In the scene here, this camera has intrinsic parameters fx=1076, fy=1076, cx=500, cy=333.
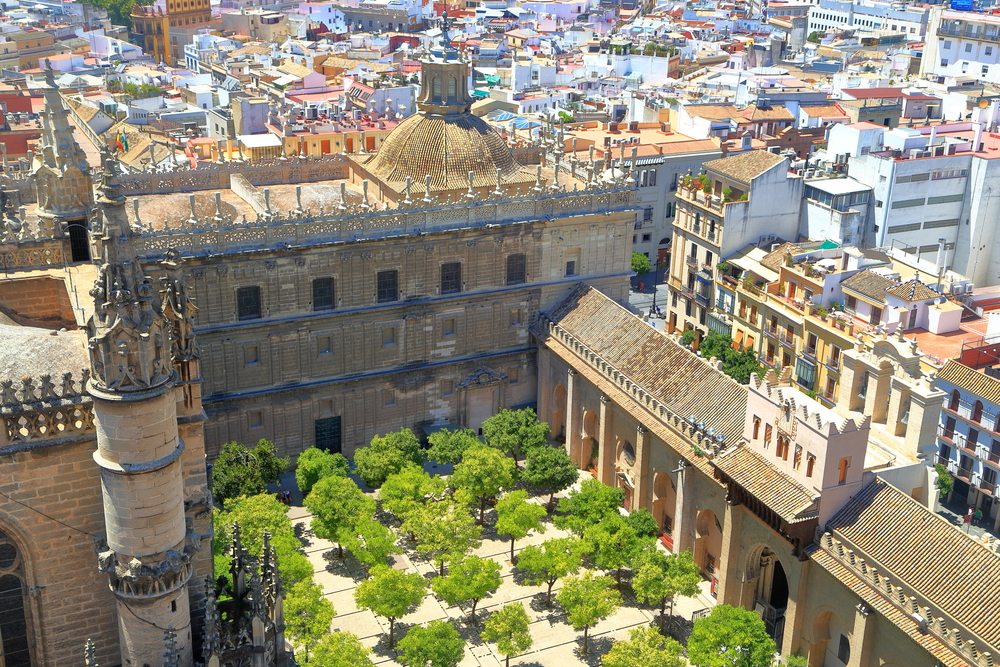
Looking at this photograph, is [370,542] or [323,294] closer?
[370,542]

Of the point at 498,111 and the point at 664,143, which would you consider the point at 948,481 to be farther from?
the point at 498,111

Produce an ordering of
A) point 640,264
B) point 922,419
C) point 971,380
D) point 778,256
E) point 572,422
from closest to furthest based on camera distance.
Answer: point 922,419
point 971,380
point 572,422
point 778,256
point 640,264

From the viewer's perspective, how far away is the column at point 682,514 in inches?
2028

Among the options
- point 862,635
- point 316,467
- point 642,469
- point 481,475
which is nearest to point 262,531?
point 316,467

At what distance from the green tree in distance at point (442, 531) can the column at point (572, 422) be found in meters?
12.3

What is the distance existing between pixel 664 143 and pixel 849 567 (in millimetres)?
63119

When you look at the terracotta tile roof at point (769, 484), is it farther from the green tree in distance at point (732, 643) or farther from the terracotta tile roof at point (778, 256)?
the terracotta tile roof at point (778, 256)

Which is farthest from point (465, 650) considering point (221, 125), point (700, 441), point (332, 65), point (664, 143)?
point (332, 65)

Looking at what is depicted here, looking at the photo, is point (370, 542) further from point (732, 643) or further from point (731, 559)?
point (732, 643)

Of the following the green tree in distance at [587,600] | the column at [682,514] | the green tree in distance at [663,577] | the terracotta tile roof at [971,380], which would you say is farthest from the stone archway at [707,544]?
the terracotta tile roof at [971,380]

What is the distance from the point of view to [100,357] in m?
19.1

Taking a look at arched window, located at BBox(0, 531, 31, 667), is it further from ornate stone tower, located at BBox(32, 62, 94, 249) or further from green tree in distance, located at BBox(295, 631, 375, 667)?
green tree in distance, located at BBox(295, 631, 375, 667)

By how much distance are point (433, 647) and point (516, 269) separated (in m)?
27.7

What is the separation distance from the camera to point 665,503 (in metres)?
55.8
